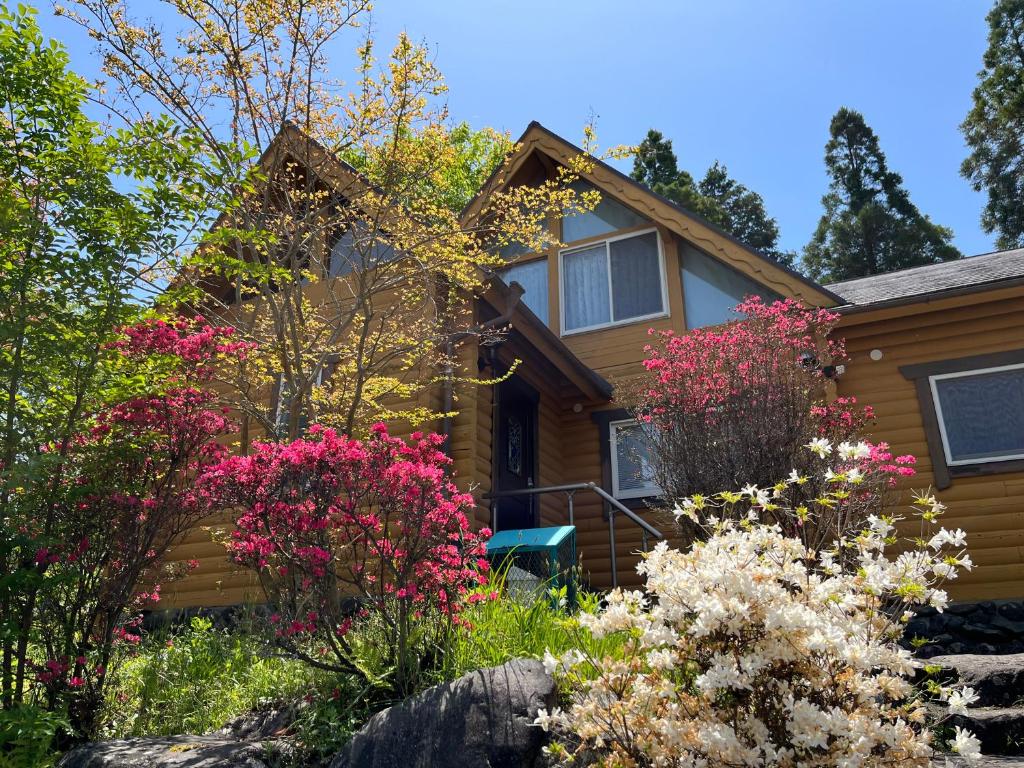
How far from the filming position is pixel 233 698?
5316mm

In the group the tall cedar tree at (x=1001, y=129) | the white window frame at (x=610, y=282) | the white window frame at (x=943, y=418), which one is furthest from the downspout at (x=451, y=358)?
the tall cedar tree at (x=1001, y=129)

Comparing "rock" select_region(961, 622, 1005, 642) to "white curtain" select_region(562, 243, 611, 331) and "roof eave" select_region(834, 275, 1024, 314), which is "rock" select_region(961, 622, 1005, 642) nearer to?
"roof eave" select_region(834, 275, 1024, 314)

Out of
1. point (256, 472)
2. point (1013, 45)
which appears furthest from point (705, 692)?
point (1013, 45)

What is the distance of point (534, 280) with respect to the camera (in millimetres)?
12578

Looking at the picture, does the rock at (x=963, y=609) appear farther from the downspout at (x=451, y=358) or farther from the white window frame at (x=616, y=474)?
the downspout at (x=451, y=358)

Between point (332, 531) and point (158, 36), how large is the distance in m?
5.66

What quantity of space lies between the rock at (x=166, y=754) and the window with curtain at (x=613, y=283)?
8362 mm

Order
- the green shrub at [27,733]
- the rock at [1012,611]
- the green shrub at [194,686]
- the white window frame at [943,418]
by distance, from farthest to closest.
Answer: the white window frame at [943,418] → the rock at [1012,611] → the green shrub at [194,686] → the green shrub at [27,733]

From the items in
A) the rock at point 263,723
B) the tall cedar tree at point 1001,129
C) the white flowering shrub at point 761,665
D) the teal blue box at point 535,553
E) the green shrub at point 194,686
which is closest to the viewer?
the white flowering shrub at point 761,665

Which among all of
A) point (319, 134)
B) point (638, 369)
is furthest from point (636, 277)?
point (319, 134)

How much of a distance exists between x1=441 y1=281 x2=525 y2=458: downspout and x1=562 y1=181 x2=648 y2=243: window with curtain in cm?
358

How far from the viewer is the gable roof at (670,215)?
9.75 metres

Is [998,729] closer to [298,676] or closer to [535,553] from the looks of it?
[298,676]

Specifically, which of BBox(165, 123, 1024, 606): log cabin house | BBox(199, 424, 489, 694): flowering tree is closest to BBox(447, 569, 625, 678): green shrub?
BBox(199, 424, 489, 694): flowering tree
